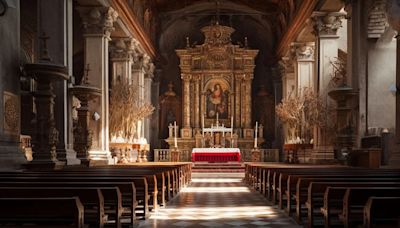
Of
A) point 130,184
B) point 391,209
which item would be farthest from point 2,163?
point 391,209

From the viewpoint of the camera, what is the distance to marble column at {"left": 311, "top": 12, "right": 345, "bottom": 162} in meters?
19.2

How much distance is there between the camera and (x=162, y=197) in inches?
381

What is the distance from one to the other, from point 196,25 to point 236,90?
4871 millimetres

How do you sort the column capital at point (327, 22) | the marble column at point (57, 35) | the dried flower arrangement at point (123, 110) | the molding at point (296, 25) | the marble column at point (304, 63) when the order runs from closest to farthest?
the marble column at point (57, 35) → the column capital at point (327, 22) → the molding at point (296, 25) → the dried flower arrangement at point (123, 110) → the marble column at point (304, 63)

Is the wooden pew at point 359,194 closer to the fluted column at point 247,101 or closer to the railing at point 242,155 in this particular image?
the railing at point 242,155

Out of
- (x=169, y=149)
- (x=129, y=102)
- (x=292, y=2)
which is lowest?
(x=169, y=149)

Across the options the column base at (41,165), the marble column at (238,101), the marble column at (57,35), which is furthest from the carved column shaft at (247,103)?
the column base at (41,165)

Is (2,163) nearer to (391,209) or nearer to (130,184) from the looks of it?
(130,184)

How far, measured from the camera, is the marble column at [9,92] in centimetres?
998

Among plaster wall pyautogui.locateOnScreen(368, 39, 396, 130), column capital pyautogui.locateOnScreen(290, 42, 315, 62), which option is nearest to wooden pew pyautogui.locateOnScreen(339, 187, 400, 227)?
plaster wall pyautogui.locateOnScreen(368, 39, 396, 130)

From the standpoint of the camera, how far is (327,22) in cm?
1930

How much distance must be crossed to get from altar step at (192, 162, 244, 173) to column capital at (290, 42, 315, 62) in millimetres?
5445

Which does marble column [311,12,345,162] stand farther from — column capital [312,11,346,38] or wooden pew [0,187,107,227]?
wooden pew [0,187,107,227]

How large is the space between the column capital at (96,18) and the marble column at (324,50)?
700 cm
